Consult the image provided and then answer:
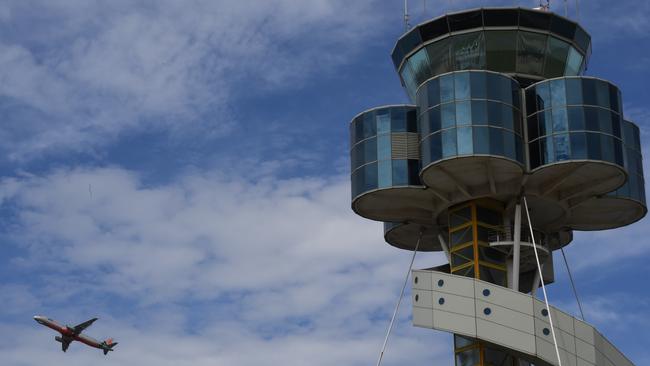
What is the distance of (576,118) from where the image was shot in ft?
194

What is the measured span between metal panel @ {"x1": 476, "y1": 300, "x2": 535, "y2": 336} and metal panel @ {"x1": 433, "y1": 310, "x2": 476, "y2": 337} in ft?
2.05

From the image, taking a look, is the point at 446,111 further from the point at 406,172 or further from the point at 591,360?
the point at 591,360

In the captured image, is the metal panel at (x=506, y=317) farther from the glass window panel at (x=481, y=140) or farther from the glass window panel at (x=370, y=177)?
the glass window panel at (x=370, y=177)

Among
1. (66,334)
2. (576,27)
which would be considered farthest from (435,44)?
(66,334)

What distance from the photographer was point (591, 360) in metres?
59.1

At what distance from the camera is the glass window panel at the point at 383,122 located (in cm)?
6256

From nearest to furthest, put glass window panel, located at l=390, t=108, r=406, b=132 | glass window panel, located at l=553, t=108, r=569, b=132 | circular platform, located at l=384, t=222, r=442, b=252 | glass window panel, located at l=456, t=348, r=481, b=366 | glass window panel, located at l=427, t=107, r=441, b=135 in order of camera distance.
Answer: glass window panel, located at l=553, t=108, r=569, b=132, glass window panel, located at l=427, t=107, r=441, b=135, glass window panel, located at l=456, t=348, r=481, b=366, glass window panel, located at l=390, t=108, r=406, b=132, circular platform, located at l=384, t=222, r=442, b=252

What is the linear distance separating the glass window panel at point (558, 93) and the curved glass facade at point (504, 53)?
138 inches

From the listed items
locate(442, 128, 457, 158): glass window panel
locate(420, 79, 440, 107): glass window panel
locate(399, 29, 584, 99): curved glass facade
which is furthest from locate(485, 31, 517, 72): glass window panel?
locate(442, 128, 457, 158): glass window panel

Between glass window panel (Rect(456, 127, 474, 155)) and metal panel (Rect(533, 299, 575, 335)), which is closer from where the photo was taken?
glass window panel (Rect(456, 127, 474, 155))

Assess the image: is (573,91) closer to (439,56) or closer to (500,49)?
(500,49)

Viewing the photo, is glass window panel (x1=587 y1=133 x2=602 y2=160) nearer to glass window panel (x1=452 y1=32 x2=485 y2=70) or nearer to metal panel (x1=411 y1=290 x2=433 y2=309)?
Answer: glass window panel (x1=452 y1=32 x2=485 y2=70)

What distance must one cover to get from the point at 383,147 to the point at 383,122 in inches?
58.0

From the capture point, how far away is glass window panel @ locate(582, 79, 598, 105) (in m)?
59.6
